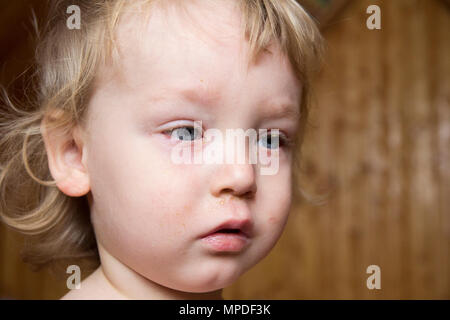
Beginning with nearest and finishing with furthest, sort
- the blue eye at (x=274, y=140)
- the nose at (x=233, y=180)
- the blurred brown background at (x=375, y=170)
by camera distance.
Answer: the nose at (x=233, y=180) → the blue eye at (x=274, y=140) → the blurred brown background at (x=375, y=170)

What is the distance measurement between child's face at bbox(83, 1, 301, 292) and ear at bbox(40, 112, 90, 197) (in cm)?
6

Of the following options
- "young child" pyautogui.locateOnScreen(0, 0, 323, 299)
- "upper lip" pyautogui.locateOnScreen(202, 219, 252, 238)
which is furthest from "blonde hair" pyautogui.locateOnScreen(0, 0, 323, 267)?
"upper lip" pyautogui.locateOnScreen(202, 219, 252, 238)

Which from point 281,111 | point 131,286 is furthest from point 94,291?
point 281,111

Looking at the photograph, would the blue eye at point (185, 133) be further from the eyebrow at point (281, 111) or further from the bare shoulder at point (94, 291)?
the bare shoulder at point (94, 291)

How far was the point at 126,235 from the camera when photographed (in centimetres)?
76

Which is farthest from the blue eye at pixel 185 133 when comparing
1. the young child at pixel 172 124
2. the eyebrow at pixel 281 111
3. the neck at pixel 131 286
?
the neck at pixel 131 286

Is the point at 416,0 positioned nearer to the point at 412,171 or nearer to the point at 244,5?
the point at 412,171

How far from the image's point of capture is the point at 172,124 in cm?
74

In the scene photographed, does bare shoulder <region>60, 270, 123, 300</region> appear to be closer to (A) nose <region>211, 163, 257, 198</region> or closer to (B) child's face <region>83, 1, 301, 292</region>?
(B) child's face <region>83, 1, 301, 292</region>

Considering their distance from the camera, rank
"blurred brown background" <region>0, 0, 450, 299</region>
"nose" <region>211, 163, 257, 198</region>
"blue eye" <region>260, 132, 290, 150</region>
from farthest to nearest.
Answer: "blurred brown background" <region>0, 0, 450, 299</region> → "blue eye" <region>260, 132, 290, 150</region> → "nose" <region>211, 163, 257, 198</region>

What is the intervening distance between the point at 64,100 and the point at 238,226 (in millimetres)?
375

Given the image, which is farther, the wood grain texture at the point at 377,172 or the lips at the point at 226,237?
the wood grain texture at the point at 377,172

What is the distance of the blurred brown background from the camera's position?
3359mm

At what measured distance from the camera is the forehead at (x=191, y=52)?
727 mm
